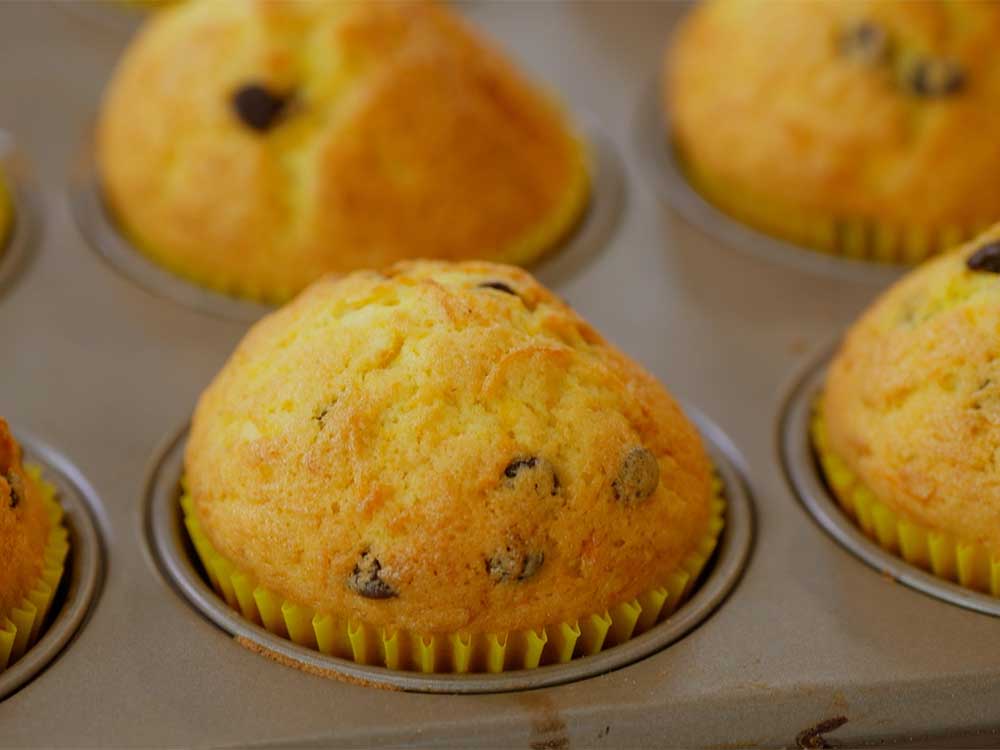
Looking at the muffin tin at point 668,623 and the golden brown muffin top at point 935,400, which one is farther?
the golden brown muffin top at point 935,400

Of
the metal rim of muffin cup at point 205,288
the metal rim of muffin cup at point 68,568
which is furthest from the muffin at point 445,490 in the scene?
the metal rim of muffin cup at point 205,288

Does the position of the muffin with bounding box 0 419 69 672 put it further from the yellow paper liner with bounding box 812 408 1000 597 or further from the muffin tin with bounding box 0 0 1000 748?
the yellow paper liner with bounding box 812 408 1000 597

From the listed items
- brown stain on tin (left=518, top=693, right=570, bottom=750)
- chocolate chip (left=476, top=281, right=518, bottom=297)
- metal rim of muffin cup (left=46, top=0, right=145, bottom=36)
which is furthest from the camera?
metal rim of muffin cup (left=46, top=0, right=145, bottom=36)

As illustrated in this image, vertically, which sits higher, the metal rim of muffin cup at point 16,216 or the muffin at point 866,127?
the muffin at point 866,127

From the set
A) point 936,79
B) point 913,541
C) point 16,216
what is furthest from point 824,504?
point 16,216

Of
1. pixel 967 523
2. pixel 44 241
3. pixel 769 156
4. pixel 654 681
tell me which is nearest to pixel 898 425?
pixel 967 523

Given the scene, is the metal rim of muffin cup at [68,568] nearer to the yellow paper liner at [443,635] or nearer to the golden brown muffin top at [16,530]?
the golden brown muffin top at [16,530]

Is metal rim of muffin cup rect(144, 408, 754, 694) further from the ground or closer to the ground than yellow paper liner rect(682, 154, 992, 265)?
closer to the ground

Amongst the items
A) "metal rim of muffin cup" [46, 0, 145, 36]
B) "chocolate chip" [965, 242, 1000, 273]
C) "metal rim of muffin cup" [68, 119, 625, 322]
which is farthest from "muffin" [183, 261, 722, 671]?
"metal rim of muffin cup" [46, 0, 145, 36]
